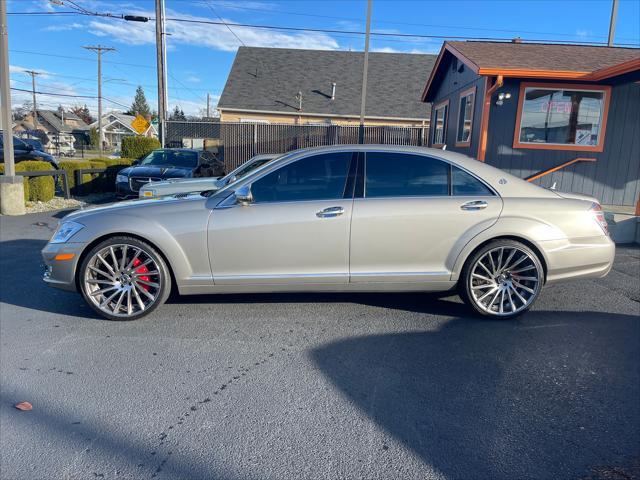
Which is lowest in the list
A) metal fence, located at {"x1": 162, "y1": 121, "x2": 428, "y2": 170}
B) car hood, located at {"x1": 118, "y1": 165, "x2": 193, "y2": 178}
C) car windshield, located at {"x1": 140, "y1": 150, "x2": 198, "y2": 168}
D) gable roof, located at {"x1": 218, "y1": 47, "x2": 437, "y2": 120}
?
car hood, located at {"x1": 118, "y1": 165, "x2": 193, "y2": 178}

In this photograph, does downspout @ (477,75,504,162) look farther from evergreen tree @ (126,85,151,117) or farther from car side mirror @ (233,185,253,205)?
evergreen tree @ (126,85,151,117)

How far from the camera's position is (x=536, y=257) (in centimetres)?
445

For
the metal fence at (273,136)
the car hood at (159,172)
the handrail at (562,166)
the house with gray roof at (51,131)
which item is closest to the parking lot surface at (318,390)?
the handrail at (562,166)

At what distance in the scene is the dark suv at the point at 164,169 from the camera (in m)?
11.3

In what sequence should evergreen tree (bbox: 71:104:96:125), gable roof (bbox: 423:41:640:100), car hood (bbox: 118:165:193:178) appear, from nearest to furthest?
gable roof (bbox: 423:41:640:100) → car hood (bbox: 118:165:193:178) → evergreen tree (bbox: 71:104:96:125)

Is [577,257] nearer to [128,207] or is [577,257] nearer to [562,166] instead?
[128,207]

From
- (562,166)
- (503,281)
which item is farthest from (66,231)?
(562,166)

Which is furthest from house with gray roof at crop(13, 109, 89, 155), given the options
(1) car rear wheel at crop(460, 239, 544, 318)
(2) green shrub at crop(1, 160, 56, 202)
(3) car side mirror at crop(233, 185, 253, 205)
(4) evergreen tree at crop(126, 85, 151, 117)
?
(1) car rear wheel at crop(460, 239, 544, 318)

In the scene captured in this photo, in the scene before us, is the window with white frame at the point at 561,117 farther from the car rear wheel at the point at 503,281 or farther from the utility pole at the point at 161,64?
the utility pole at the point at 161,64

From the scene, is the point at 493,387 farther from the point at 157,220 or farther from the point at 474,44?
the point at 474,44

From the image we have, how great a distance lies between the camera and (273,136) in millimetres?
20750

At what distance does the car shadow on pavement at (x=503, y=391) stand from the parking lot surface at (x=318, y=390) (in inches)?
0.5

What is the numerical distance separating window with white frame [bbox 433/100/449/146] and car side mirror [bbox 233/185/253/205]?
37.7 feet

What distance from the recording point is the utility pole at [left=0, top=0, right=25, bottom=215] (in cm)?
983
